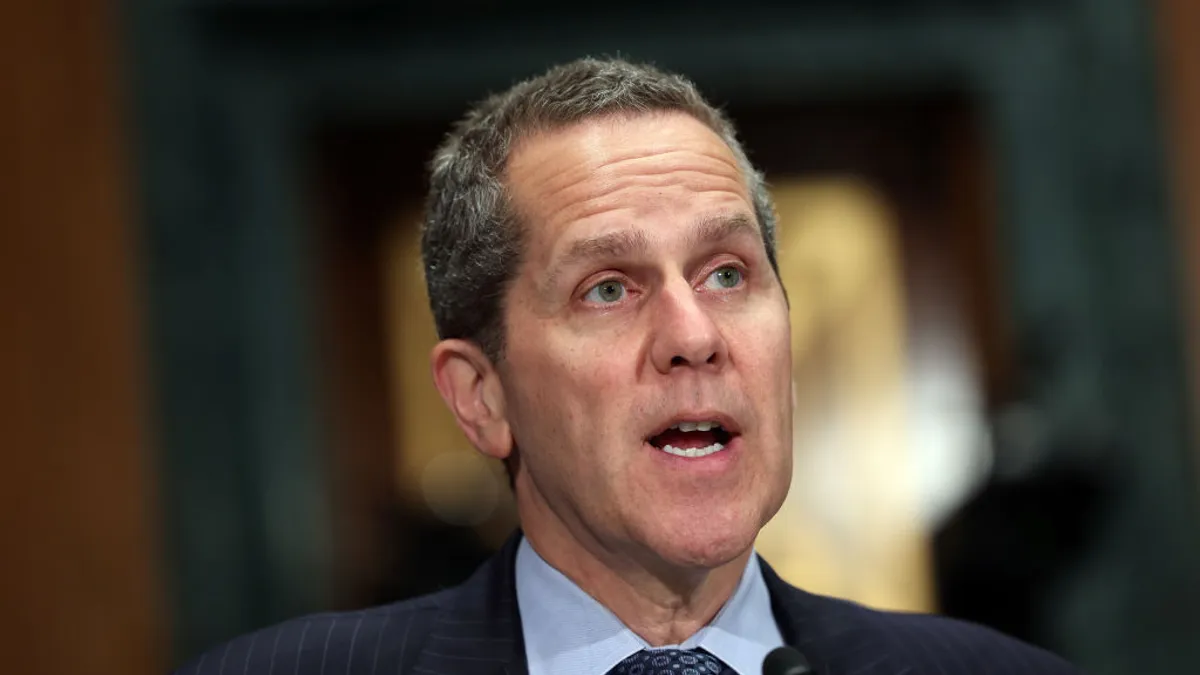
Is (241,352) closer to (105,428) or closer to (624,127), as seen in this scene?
(105,428)

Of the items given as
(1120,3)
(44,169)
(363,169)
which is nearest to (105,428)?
(44,169)

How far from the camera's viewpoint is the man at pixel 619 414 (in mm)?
1988

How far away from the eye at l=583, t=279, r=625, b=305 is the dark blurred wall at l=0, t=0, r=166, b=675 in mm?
3218

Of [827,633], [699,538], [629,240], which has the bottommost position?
[827,633]

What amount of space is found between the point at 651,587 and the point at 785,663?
223 millimetres

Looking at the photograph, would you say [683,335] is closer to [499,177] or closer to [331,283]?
[499,177]

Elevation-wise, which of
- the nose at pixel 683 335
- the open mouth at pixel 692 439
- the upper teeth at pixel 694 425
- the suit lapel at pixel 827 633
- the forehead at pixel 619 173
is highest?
the forehead at pixel 619 173

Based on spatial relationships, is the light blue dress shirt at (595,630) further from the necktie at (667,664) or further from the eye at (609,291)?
the eye at (609,291)

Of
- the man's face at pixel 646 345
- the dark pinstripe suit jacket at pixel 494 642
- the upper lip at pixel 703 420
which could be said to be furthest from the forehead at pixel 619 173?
the dark pinstripe suit jacket at pixel 494 642

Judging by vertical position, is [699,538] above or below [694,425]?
below

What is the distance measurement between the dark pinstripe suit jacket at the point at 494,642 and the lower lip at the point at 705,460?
0.32 metres

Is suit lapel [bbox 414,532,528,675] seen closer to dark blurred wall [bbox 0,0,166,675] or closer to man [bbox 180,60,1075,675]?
man [bbox 180,60,1075,675]

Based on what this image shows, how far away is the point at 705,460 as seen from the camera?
1.97m

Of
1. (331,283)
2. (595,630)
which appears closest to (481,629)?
(595,630)
